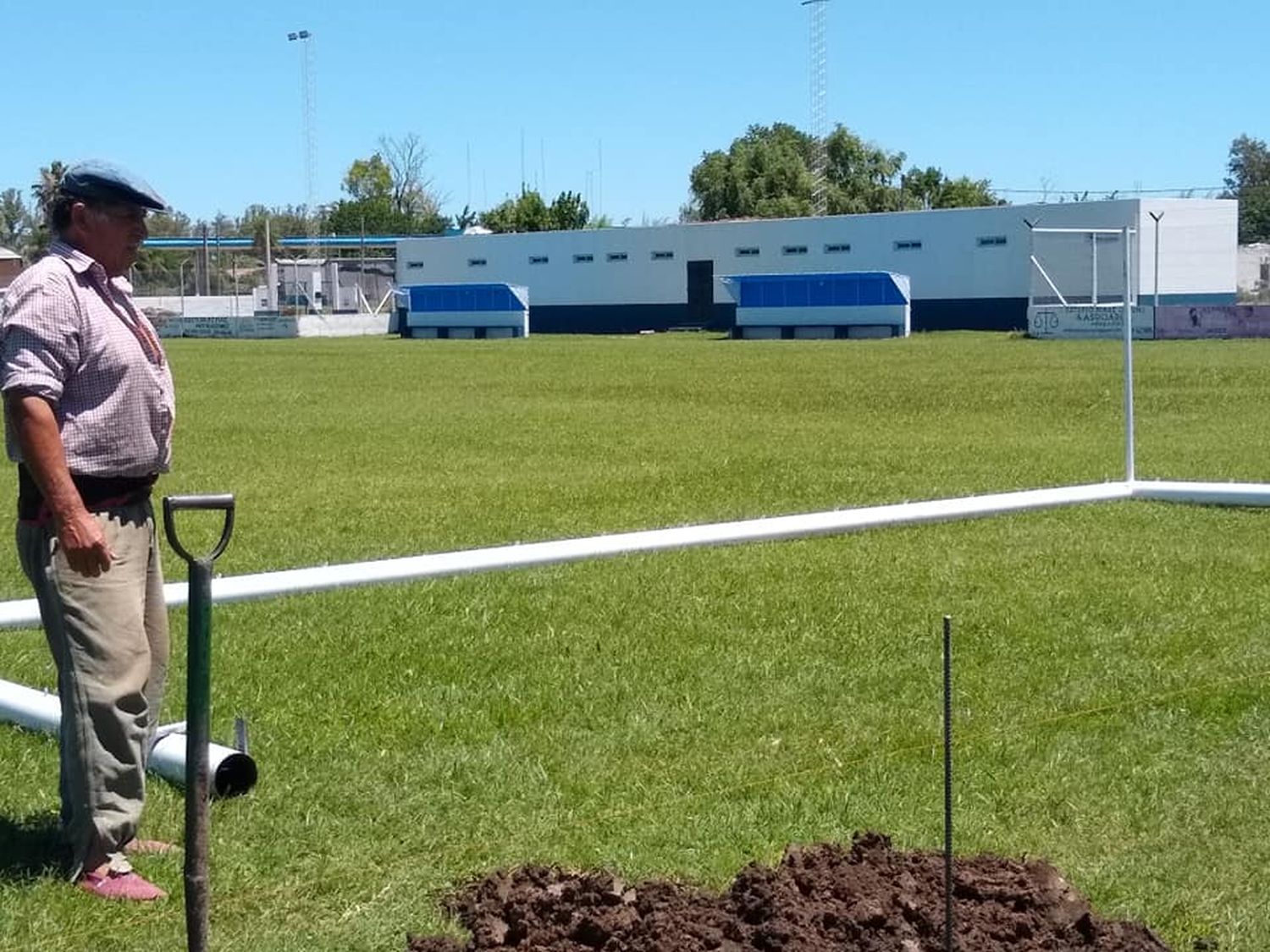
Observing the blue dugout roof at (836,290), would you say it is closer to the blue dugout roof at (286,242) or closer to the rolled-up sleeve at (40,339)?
the blue dugout roof at (286,242)

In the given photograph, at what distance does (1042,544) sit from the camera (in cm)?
1165

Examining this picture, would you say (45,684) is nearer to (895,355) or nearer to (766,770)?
(766,770)

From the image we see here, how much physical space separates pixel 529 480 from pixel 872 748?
9947 millimetres

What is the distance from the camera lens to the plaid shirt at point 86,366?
5.07m

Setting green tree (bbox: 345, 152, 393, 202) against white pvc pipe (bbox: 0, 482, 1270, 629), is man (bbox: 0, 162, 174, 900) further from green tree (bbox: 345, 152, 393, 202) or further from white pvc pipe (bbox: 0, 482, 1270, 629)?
green tree (bbox: 345, 152, 393, 202)

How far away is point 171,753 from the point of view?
6.44 metres

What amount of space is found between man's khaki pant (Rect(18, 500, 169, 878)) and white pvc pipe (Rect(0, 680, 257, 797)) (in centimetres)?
67

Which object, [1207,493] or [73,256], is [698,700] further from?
[1207,493]

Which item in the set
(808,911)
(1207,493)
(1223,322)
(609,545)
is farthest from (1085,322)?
(808,911)

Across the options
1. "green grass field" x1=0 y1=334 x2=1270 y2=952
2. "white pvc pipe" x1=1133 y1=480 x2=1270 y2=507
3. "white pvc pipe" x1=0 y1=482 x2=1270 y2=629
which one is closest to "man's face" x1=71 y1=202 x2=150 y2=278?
"green grass field" x1=0 y1=334 x2=1270 y2=952

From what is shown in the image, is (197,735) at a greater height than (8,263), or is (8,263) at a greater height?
(8,263)

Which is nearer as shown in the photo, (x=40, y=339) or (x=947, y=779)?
(x=947, y=779)

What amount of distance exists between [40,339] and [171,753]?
199 cm

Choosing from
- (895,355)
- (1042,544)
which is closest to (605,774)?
(1042,544)
